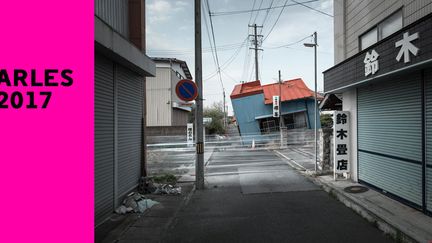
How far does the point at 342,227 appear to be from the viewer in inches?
237

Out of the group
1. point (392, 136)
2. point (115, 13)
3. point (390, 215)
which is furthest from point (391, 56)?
point (115, 13)

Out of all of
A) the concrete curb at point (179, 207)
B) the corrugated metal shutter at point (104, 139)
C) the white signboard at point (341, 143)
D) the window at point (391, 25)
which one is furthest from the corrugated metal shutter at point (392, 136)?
the corrugated metal shutter at point (104, 139)

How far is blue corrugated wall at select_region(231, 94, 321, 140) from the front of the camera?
2727 cm

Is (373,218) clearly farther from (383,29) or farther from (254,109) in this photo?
(254,109)

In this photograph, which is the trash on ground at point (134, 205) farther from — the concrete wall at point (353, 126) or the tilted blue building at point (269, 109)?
the tilted blue building at point (269, 109)

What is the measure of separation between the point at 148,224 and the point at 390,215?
4.83m

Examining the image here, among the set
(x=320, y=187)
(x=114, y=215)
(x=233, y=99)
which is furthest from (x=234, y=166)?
(x=233, y=99)

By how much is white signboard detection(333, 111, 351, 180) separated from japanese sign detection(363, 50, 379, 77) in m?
2.46

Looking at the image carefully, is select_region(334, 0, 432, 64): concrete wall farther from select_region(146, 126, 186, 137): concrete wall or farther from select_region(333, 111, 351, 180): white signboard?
select_region(146, 126, 186, 137): concrete wall

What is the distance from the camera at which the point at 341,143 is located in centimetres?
1011

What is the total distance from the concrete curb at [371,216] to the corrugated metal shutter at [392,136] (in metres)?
1.01

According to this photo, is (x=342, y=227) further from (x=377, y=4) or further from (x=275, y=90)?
(x=275, y=90)

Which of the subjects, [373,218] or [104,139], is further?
[104,139]

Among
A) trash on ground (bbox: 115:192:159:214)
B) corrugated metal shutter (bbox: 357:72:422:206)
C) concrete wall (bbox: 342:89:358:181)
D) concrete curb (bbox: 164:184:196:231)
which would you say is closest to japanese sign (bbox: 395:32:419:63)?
corrugated metal shutter (bbox: 357:72:422:206)
